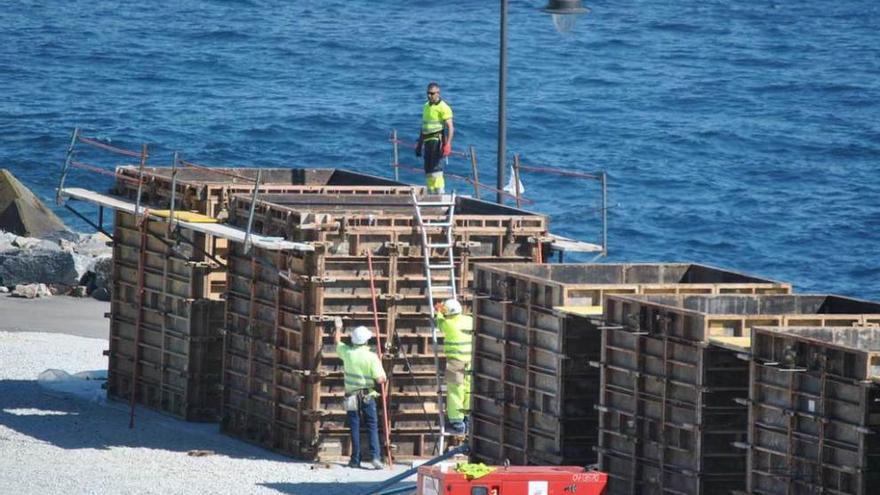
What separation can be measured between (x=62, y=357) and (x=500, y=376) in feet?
38.9

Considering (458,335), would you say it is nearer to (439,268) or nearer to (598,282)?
(439,268)

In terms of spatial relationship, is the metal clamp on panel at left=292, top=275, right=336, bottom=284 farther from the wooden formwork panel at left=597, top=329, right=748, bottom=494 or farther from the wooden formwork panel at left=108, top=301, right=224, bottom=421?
the wooden formwork panel at left=597, top=329, right=748, bottom=494

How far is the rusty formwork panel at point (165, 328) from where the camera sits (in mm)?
31828

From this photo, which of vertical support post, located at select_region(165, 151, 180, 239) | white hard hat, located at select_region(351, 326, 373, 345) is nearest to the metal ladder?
white hard hat, located at select_region(351, 326, 373, 345)

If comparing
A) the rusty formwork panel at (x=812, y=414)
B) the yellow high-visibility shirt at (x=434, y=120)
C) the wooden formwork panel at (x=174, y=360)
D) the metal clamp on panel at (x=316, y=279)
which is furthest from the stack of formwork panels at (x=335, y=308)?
the rusty formwork panel at (x=812, y=414)

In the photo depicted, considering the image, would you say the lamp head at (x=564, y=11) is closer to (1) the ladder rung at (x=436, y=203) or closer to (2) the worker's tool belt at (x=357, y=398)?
(1) the ladder rung at (x=436, y=203)

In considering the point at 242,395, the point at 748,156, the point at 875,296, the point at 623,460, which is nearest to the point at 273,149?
the point at 748,156

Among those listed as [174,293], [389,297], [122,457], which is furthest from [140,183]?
[389,297]

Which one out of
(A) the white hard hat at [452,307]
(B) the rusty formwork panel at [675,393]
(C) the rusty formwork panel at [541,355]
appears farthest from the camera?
(A) the white hard hat at [452,307]

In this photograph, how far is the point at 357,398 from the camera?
2881 cm

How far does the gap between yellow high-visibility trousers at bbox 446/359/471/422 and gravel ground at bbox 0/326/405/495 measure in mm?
952

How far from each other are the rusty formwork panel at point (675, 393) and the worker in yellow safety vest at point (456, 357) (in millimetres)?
3910

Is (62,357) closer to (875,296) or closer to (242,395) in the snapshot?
(242,395)

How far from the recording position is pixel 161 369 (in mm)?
32562
